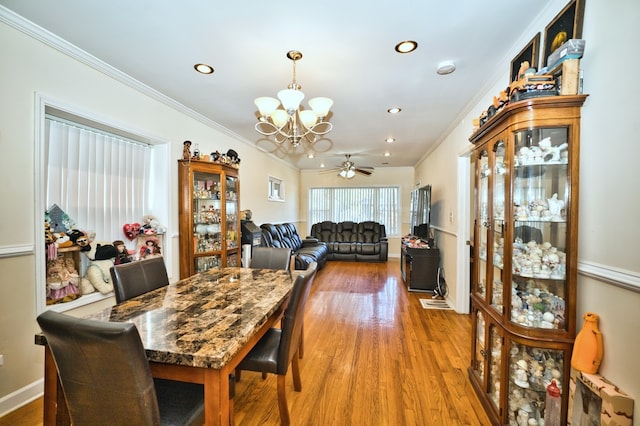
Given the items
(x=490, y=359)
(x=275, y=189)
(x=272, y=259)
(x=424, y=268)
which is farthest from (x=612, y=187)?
(x=275, y=189)

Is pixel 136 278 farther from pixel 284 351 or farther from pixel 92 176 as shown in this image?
pixel 92 176

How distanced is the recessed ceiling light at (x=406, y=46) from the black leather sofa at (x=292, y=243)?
363cm

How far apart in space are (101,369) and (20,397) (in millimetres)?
1740

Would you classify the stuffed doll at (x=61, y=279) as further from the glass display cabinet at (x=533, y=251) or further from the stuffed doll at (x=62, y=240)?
the glass display cabinet at (x=533, y=251)

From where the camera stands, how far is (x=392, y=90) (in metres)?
2.77

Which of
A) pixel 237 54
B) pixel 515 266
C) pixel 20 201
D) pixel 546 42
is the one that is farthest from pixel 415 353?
pixel 20 201

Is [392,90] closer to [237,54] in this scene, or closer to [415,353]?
[237,54]

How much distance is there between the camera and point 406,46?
1.99 m

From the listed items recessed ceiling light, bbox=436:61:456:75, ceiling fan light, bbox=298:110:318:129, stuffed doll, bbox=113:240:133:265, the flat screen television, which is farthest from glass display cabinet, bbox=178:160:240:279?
the flat screen television

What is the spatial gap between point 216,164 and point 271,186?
2.96 metres

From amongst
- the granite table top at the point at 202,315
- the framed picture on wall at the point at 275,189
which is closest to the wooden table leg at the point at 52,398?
the granite table top at the point at 202,315

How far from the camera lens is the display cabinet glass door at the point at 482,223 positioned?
193cm

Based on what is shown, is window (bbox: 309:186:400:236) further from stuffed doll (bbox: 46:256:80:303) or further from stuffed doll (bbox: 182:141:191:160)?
stuffed doll (bbox: 46:256:80:303)

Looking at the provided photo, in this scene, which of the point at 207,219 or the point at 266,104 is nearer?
the point at 266,104
